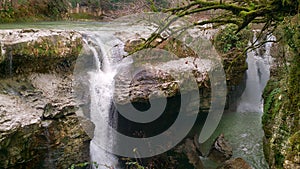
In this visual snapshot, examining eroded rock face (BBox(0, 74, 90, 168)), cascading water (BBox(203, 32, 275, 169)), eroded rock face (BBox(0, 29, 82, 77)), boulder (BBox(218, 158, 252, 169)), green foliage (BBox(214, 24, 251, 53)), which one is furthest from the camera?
green foliage (BBox(214, 24, 251, 53))

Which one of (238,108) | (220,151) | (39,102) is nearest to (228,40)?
(238,108)

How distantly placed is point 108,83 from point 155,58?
127 cm

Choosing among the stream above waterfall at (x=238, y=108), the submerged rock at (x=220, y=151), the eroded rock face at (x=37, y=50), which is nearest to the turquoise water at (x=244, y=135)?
the stream above waterfall at (x=238, y=108)

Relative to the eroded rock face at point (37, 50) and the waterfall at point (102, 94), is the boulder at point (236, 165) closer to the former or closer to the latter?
the waterfall at point (102, 94)

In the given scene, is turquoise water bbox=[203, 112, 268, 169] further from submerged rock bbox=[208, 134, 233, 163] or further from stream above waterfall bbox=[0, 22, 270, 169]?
submerged rock bbox=[208, 134, 233, 163]

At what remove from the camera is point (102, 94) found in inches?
246

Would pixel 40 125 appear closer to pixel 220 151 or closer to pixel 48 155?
pixel 48 155

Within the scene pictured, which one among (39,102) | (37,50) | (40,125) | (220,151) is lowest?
(220,151)

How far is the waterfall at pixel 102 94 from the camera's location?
20.5 ft

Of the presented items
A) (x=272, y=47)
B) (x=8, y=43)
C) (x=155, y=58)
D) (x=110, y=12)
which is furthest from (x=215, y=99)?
(x=110, y=12)

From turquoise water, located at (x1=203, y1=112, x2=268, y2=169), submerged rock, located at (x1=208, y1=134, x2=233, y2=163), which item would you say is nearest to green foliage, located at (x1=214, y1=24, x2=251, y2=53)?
turquoise water, located at (x1=203, y1=112, x2=268, y2=169)

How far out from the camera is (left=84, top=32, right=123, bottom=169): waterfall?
6250mm

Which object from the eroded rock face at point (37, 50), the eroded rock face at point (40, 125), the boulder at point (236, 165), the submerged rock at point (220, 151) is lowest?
the submerged rock at point (220, 151)

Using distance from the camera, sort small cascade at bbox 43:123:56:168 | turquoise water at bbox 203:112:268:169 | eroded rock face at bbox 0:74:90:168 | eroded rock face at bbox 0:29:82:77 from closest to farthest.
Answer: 1. eroded rock face at bbox 0:74:90:168
2. eroded rock face at bbox 0:29:82:77
3. small cascade at bbox 43:123:56:168
4. turquoise water at bbox 203:112:268:169
